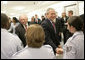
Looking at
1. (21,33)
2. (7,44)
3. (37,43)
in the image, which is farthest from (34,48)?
(21,33)

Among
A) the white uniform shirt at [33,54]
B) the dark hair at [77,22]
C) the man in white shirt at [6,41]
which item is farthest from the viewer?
the dark hair at [77,22]

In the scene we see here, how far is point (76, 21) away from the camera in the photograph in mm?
2119

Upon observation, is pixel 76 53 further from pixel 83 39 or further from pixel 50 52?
pixel 50 52

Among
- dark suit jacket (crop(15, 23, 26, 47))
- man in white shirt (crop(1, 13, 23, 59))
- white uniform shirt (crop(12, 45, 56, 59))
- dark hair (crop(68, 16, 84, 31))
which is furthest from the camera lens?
dark suit jacket (crop(15, 23, 26, 47))

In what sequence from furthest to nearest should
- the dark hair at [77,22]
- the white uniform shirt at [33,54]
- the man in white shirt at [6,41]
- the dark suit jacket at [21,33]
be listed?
1. the dark suit jacket at [21,33]
2. the dark hair at [77,22]
3. the man in white shirt at [6,41]
4. the white uniform shirt at [33,54]

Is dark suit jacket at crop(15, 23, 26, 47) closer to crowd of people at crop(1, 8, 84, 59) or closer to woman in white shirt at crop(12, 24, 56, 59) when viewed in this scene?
crowd of people at crop(1, 8, 84, 59)

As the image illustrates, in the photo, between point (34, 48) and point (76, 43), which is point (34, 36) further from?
point (76, 43)

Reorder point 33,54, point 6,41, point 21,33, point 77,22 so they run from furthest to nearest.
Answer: point 21,33
point 77,22
point 6,41
point 33,54

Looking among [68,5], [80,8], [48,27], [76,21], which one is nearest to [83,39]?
[76,21]

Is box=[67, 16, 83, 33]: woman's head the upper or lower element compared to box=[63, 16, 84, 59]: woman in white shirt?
upper

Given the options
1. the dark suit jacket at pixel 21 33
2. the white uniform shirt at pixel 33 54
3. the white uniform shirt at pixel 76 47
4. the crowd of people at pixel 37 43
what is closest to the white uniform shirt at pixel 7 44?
the crowd of people at pixel 37 43

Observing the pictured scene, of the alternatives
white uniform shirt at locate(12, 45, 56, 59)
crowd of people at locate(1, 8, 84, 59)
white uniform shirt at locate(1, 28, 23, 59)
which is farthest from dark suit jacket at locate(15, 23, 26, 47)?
white uniform shirt at locate(12, 45, 56, 59)

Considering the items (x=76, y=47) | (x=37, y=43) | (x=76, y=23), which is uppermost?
(x=76, y=23)

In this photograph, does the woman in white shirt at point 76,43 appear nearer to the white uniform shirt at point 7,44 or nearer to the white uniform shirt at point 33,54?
the white uniform shirt at point 33,54
